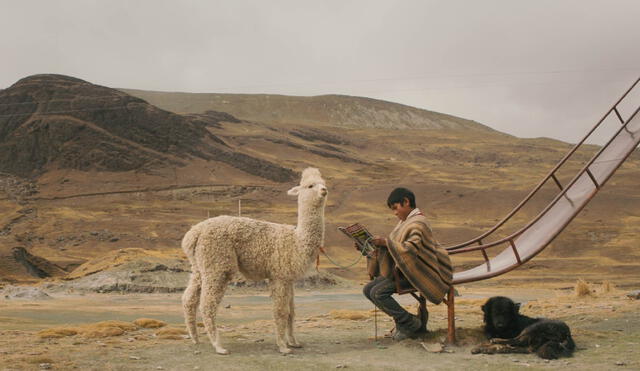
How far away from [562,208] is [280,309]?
15.4 ft

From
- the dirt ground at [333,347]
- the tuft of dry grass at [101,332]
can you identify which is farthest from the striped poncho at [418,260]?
the tuft of dry grass at [101,332]

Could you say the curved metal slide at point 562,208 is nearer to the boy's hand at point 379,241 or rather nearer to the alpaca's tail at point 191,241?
the boy's hand at point 379,241

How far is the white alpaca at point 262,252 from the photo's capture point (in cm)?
853

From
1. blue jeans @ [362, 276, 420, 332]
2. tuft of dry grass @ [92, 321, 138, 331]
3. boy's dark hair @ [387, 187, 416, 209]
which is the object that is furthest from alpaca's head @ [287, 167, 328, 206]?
tuft of dry grass @ [92, 321, 138, 331]

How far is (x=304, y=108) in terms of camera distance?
18462cm

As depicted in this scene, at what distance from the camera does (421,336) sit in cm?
915

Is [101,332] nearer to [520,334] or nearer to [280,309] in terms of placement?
[280,309]

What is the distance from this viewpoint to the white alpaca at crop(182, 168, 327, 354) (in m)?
8.53

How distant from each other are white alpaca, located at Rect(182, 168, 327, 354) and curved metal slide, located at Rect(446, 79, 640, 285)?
226 centimetres

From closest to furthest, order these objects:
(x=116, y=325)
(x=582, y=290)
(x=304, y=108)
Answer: (x=116, y=325) < (x=582, y=290) < (x=304, y=108)

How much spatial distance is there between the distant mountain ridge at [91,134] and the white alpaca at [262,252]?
2808 inches

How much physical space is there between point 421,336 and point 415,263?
1.38 m

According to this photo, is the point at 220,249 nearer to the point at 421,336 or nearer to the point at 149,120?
the point at 421,336

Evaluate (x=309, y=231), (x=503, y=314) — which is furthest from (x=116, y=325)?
(x=503, y=314)
